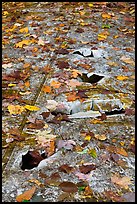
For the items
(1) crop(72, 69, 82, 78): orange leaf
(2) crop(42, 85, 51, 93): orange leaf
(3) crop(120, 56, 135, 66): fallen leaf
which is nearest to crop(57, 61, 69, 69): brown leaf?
(1) crop(72, 69, 82, 78): orange leaf

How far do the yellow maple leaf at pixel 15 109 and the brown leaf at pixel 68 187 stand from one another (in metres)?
1.08

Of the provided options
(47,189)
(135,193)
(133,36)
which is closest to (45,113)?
(47,189)

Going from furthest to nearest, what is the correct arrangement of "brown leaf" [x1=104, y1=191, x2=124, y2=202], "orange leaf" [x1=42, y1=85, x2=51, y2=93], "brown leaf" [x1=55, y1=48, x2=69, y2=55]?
"brown leaf" [x1=55, y1=48, x2=69, y2=55] → "orange leaf" [x1=42, y1=85, x2=51, y2=93] → "brown leaf" [x1=104, y1=191, x2=124, y2=202]

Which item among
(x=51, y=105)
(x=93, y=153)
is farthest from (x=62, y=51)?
(x=93, y=153)

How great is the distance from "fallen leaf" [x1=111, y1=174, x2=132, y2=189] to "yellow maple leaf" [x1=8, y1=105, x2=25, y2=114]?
1.20 m

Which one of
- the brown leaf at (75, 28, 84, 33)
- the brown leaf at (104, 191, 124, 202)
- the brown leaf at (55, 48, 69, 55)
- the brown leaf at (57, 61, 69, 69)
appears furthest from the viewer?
the brown leaf at (75, 28, 84, 33)

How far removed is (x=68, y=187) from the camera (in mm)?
2568

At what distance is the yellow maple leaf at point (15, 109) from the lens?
11.5 ft

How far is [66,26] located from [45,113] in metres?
2.57

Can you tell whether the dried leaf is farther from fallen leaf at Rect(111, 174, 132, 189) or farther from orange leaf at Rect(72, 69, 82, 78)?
fallen leaf at Rect(111, 174, 132, 189)

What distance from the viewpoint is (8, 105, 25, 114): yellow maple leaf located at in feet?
11.5

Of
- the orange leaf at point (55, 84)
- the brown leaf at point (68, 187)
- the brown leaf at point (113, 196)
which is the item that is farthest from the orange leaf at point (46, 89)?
the brown leaf at point (113, 196)

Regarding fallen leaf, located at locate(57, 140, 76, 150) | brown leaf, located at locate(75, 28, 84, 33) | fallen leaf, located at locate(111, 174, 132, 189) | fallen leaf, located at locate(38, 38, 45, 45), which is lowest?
fallen leaf, located at locate(38, 38, 45, 45)

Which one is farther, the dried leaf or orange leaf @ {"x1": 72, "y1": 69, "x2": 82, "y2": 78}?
the dried leaf
